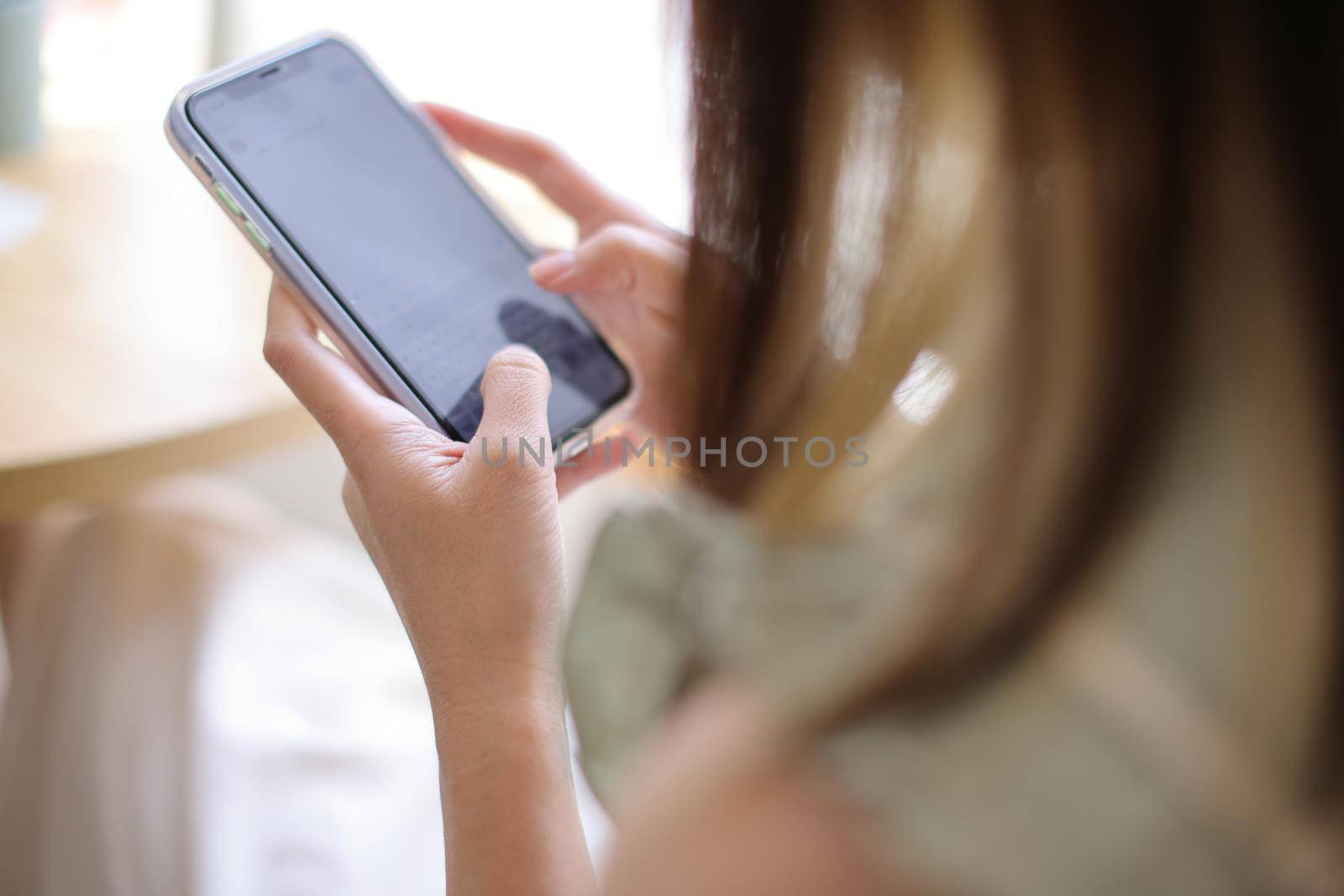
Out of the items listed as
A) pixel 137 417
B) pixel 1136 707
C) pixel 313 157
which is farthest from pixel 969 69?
pixel 137 417

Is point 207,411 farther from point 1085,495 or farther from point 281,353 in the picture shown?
point 1085,495

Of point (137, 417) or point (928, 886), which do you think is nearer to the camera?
point (928, 886)

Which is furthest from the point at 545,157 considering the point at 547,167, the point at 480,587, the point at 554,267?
the point at 480,587

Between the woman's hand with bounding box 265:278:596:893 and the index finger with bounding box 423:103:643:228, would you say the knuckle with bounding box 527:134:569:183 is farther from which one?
the woman's hand with bounding box 265:278:596:893

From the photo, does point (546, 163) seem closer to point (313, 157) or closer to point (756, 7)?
point (313, 157)

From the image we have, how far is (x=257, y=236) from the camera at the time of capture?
1.73 ft

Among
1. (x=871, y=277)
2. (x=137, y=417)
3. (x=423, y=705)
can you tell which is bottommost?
(x=423, y=705)

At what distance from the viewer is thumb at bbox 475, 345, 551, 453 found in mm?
470

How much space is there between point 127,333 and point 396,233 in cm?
22

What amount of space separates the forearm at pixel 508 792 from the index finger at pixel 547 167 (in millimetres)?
358

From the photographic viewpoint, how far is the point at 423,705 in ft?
2.05

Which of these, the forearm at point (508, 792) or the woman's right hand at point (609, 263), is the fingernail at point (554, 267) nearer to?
the woman's right hand at point (609, 263)

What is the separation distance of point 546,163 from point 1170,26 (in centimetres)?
51

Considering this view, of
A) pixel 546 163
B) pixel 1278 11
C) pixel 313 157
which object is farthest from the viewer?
pixel 546 163
